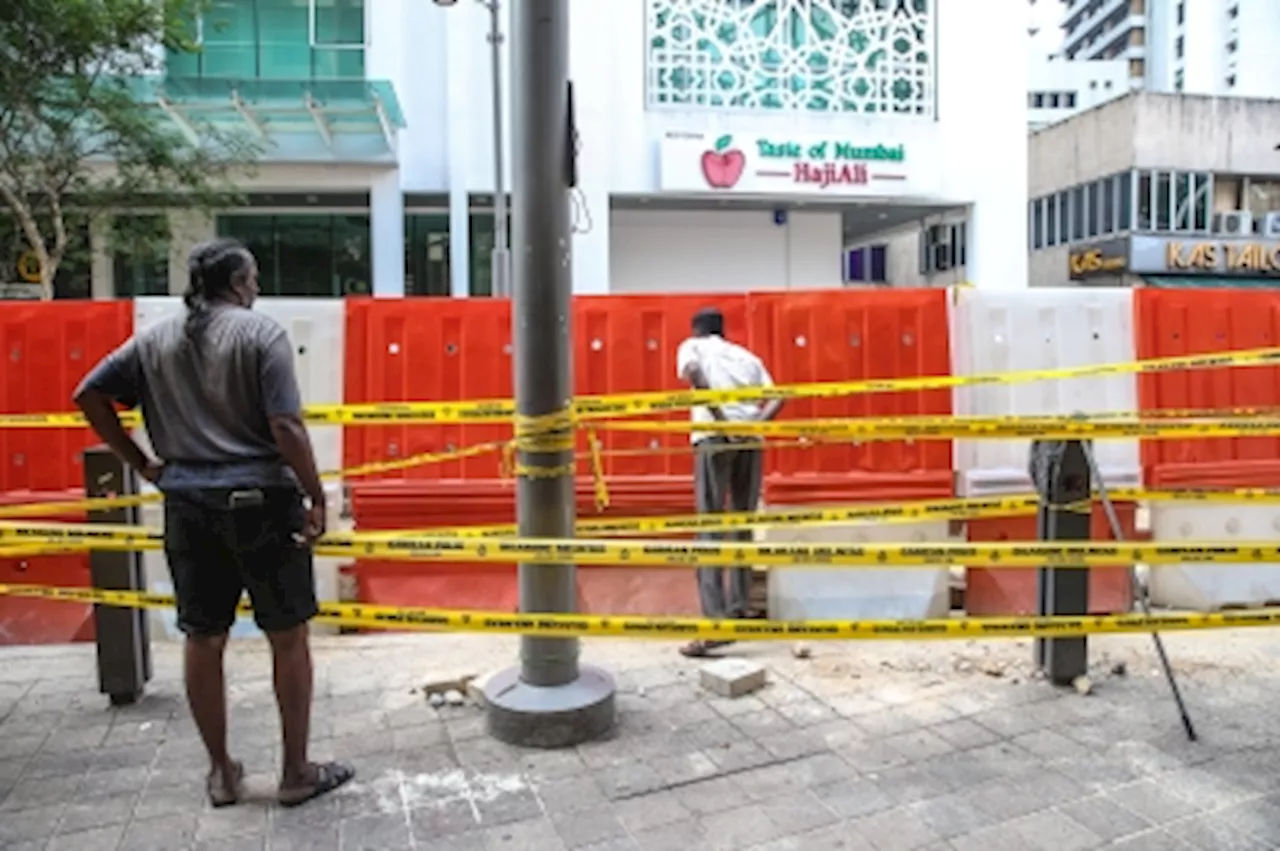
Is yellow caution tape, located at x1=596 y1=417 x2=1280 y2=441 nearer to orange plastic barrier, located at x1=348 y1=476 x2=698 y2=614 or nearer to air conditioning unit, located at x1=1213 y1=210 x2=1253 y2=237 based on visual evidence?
orange plastic barrier, located at x1=348 y1=476 x2=698 y2=614

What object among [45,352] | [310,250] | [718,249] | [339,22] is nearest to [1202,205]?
[718,249]

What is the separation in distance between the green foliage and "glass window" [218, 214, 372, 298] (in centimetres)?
397

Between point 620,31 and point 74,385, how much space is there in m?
17.1

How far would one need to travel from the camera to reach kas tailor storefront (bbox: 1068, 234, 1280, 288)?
3141cm

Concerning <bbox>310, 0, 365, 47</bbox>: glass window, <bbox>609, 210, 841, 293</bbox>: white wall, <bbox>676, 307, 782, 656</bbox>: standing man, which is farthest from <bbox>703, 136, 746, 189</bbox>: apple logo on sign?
<bbox>676, 307, 782, 656</bbox>: standing man

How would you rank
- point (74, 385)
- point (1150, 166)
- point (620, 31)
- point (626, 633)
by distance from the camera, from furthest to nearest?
point (1150, 166), point (620, 31), point (74, 385), point (626, 633)

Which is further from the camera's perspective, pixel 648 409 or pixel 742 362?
pixel 742 362

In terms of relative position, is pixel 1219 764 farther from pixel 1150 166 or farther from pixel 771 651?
pixel 1150 166

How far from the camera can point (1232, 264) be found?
3219 cm

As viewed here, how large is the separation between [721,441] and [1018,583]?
6.33 ft

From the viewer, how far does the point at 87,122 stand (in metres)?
14.1

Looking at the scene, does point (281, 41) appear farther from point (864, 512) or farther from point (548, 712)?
point (548, 712)

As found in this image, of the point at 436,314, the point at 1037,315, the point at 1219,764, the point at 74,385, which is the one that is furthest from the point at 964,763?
the point at 74,385

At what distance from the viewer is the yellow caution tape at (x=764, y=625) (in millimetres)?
3268
